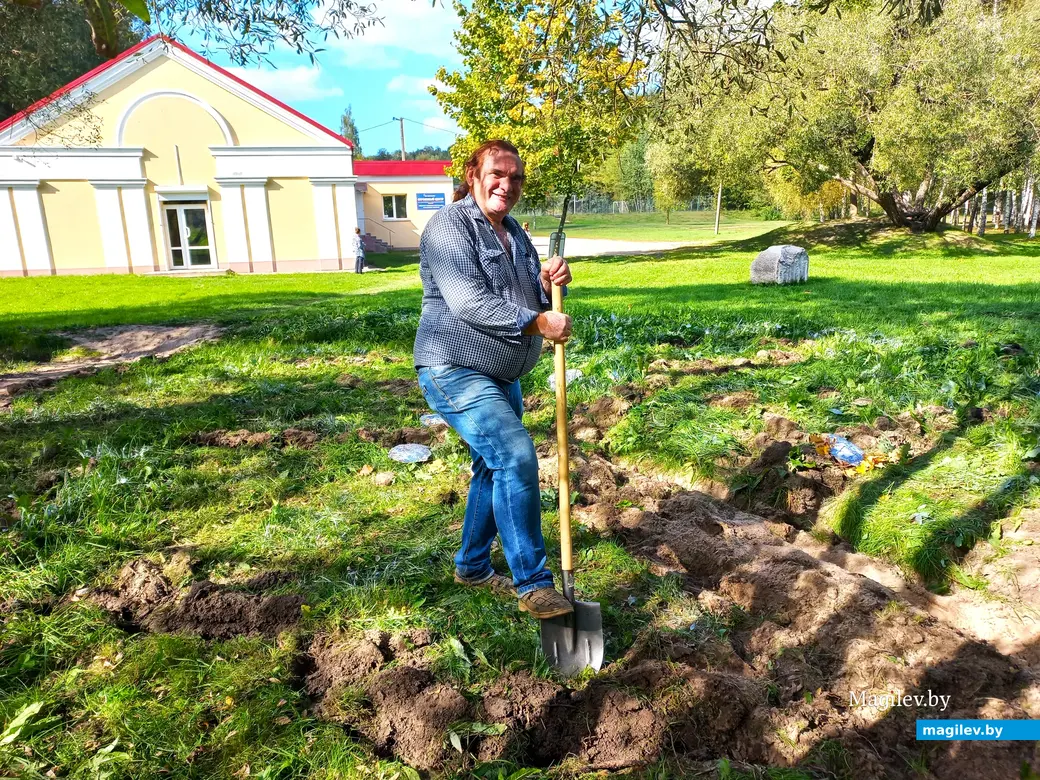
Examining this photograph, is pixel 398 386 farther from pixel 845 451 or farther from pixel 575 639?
pixel 575 639

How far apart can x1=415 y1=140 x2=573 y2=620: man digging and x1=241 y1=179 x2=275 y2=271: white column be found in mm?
24627

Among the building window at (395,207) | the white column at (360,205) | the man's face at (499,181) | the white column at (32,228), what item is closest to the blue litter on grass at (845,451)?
the man's face at (499,181)

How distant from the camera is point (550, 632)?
290 cm

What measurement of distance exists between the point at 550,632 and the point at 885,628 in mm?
1550

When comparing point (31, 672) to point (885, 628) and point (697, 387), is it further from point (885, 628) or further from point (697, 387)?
point (697, 387)

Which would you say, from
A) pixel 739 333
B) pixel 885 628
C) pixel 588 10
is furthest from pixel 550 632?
pixel 739 333

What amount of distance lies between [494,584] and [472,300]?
1513mm

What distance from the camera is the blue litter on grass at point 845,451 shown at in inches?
187

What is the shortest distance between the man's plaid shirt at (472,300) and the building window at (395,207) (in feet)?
117

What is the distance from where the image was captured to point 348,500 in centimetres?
451

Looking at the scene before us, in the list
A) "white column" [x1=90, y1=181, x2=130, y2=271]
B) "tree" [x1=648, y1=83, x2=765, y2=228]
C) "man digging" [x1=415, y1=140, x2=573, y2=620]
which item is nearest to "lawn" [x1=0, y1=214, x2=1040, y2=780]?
"man digging" [x1=415, y1=140, x2=573, y2=620]

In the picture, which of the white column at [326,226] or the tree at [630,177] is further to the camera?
the tree at [630,177]

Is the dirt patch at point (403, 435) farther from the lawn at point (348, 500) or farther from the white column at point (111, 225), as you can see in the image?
the white column at point (111, 225)

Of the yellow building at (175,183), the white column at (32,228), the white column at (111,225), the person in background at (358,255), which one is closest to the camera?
the yellow building at (175,183)
